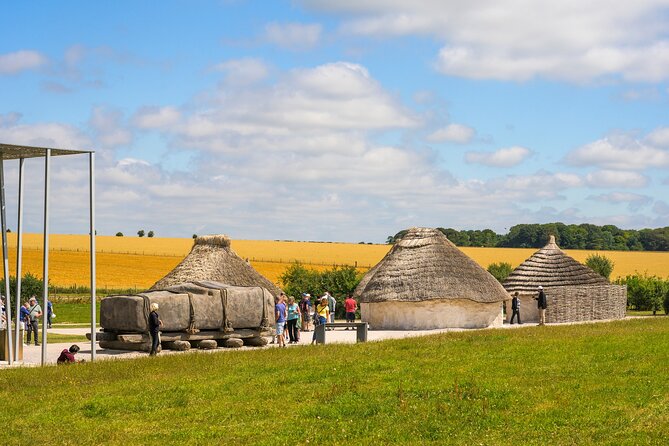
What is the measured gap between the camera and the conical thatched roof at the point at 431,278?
39.9 meters

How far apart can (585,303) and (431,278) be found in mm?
9401

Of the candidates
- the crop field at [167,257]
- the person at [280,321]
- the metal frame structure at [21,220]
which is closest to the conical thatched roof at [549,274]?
the person at [280,321]

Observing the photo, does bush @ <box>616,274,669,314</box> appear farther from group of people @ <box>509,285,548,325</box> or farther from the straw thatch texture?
group of people @ <box>509,285,548,325</box>

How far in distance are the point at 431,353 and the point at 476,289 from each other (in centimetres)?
1757

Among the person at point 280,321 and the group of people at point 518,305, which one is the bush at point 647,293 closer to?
the group of people at point 518,305

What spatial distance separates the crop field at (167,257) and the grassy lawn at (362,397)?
51.9 meters

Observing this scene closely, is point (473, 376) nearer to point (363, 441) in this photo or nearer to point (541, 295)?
point (363, 441)

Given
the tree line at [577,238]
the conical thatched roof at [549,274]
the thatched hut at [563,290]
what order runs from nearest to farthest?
the thatched hut at [563,290], the conical thatched roof at [549,274], the tree line at [577,238]

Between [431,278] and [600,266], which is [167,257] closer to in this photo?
[600,266]

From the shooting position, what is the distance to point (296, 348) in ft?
85.7

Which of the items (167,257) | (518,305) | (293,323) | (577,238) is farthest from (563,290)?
(577,238)

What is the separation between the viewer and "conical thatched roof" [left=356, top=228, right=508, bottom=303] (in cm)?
3994

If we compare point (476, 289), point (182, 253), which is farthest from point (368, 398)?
point (182, 253)

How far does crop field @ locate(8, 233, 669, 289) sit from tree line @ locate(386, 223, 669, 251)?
14887mm
